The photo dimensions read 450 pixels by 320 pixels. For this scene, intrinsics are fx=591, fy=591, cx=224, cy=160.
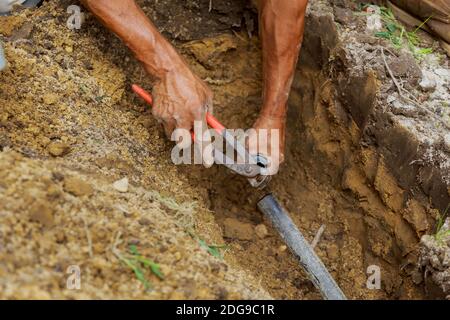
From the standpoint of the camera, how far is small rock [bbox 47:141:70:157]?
2.15 m

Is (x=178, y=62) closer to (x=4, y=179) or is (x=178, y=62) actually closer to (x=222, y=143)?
(x=222, y=143)

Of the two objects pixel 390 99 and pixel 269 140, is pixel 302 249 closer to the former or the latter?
pixel 269 140

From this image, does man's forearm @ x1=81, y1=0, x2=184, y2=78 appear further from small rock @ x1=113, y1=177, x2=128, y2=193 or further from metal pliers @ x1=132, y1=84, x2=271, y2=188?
small rock @ x1=113, y1=177, x2=128, y2=193

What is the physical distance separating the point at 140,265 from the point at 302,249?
103 cm

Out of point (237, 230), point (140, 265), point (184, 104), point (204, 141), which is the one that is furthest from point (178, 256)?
point (237, 230)

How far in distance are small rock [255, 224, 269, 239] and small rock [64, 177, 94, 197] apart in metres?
1.12

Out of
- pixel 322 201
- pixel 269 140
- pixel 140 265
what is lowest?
pixel 140 265

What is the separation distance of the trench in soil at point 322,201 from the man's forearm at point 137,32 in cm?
60

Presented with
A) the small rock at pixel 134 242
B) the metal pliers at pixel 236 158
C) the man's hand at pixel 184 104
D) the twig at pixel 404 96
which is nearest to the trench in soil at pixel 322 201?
the twig at pixel 404 96

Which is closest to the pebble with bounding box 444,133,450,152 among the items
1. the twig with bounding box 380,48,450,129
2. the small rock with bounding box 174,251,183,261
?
the twig with bounding box 380,48,450,129

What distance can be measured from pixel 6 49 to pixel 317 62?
1.38 m

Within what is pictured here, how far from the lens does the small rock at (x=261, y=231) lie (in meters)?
2.75

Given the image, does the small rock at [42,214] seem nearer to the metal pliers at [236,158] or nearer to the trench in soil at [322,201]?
the metal pliers at [236,158]

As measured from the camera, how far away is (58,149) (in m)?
2.16
